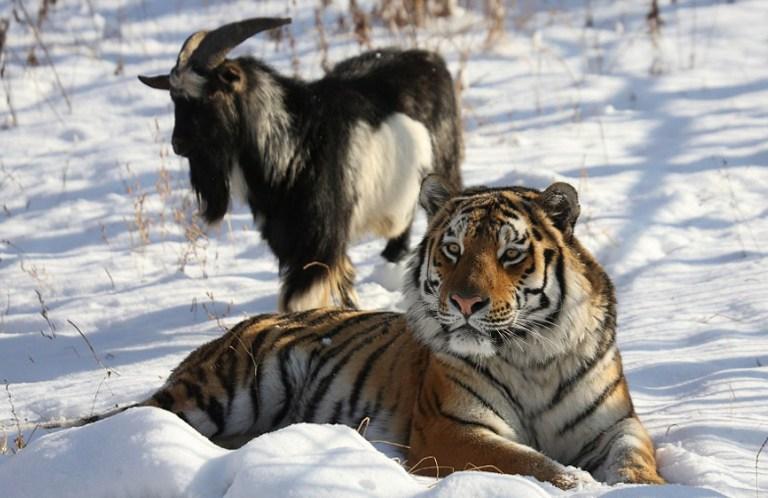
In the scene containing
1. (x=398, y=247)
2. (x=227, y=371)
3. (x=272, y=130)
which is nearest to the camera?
(x=227, y=371)

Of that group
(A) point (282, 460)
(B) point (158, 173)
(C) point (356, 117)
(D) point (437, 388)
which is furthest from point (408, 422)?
(B) point (158, 173)

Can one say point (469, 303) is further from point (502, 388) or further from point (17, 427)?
point (17, 427)

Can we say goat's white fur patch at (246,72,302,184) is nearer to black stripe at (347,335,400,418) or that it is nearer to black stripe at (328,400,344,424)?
black stripe at (347,335,400,418)

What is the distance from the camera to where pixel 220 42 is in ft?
27.8

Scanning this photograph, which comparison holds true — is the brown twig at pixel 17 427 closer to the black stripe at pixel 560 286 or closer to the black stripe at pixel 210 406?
the black stripe at pixel 210 406

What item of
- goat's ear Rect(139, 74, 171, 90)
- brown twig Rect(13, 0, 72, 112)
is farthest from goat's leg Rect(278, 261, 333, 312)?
brown twig Rect(13, 0, 72, 112)

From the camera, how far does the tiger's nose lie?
16.3ft

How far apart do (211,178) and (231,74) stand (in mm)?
723

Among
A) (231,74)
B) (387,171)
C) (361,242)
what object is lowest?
(361,242)

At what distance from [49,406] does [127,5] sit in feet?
31.6

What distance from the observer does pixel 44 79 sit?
1330 centimetres

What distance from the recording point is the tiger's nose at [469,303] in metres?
4.96

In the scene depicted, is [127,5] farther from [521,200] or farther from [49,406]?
[521,200]

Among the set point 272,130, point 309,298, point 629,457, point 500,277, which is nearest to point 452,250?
point 500,277
